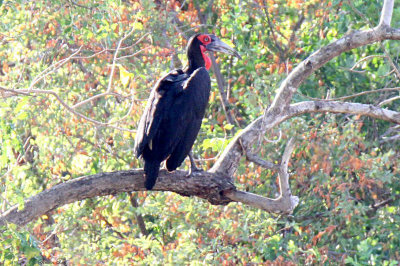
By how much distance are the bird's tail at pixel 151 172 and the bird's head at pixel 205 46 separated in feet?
4.93

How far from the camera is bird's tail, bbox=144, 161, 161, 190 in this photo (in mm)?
4574

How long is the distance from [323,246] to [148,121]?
264 cm

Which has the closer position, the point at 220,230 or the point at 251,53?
the point at 220,230

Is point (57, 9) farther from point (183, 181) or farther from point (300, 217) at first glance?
point (300, 217)

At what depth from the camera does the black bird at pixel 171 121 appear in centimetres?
480

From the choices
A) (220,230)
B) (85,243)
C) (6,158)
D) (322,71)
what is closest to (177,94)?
(6,158)

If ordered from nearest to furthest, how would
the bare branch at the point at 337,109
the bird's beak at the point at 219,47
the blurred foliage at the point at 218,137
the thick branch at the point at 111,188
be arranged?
the thick branch at the point at 111,188, the bare branch at the point at 337,109, the bird's beak at the point at 219,47, the blurred foliage at the point at 218,137

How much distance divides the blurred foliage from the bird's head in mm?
416

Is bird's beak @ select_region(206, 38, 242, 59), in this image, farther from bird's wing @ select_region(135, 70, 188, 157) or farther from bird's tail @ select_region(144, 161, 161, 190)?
bird's tail @ select_region(144, 161, 161, 190)

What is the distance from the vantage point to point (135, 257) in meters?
6.71

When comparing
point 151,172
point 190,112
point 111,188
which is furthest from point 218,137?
point 111,188

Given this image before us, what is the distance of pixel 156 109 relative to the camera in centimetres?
496

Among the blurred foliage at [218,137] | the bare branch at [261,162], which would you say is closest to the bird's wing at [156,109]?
the bare branch at [261,162]

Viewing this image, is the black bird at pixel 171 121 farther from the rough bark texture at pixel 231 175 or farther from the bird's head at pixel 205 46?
the bird's head at pixel 205 46
